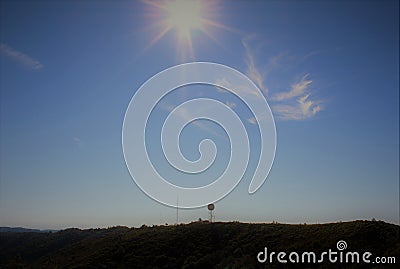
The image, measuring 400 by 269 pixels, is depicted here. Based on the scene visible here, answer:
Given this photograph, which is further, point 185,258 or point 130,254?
point 130,254

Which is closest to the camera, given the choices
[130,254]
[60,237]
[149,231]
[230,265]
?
[230,265]

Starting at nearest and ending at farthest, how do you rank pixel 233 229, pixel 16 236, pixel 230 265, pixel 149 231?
1. pixel 230 265
2. pixel 233 229
3. pixel 149 231
4. pixel 16 236

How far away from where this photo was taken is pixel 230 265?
1067 inches

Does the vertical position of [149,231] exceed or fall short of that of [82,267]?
it exceeds it

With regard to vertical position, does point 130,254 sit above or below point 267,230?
below

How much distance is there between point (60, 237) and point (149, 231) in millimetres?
29641

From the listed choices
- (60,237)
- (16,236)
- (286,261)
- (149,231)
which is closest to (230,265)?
(286,261)

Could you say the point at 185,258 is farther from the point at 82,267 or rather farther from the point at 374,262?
the point at 374,262

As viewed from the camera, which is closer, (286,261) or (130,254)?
(286,261)

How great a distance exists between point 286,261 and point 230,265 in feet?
14.4

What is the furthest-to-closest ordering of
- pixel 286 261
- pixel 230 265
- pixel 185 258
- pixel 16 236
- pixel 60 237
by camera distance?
pixel 16 236, pixel 60 237, pixel 185 258, pixel 230 265, pixel 286 261

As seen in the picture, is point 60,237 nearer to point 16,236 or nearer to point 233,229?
point 16,236

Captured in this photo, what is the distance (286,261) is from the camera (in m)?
25.0

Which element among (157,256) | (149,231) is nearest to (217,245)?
(157,256)
